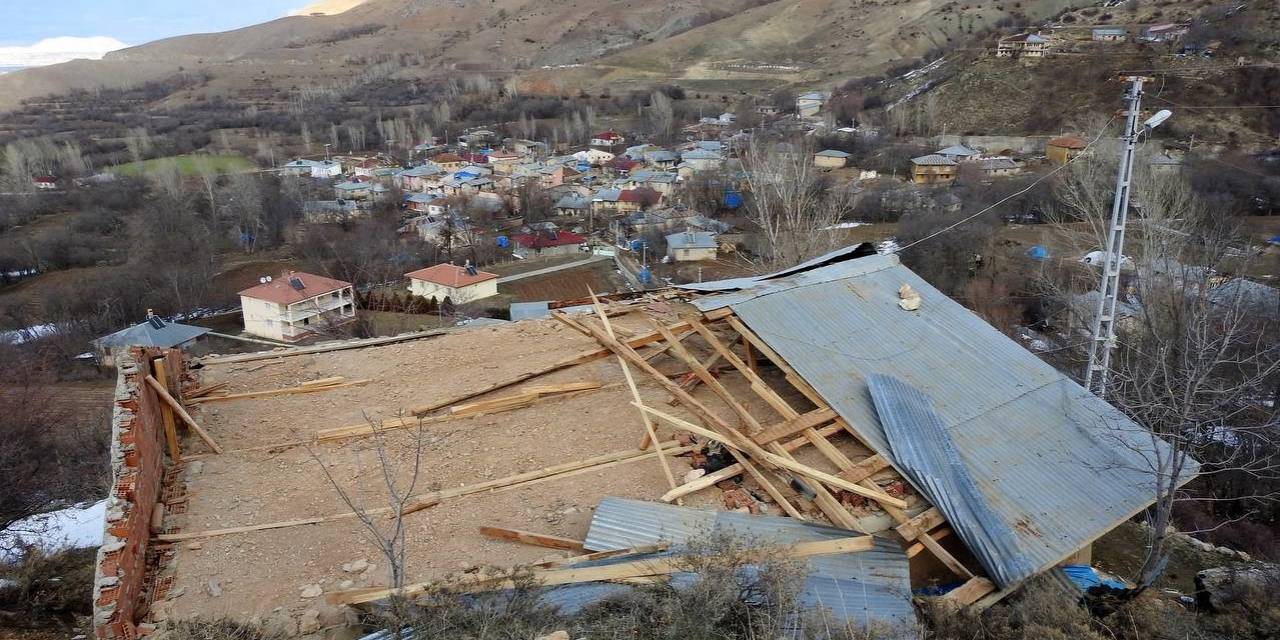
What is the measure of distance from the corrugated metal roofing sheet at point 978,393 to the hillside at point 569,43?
249ft

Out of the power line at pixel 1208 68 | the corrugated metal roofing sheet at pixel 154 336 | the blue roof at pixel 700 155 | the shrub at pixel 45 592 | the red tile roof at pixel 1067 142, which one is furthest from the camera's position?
the blue roof at pixel 700 155

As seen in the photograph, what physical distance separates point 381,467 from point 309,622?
5.78ft

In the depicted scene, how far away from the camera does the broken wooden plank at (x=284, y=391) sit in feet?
22.7

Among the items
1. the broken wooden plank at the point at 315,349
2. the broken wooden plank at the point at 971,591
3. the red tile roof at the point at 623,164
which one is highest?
the broken wooden plank at the point at 315,349

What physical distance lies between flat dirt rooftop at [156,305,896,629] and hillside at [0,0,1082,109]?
76983 millimetres

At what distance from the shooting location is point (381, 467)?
19.6 ft

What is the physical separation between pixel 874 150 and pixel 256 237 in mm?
36981

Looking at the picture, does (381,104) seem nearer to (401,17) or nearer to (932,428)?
(401,17)

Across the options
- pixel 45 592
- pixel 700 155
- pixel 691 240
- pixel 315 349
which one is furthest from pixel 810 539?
pixel 700 155

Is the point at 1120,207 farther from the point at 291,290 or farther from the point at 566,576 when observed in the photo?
the point at 291,290

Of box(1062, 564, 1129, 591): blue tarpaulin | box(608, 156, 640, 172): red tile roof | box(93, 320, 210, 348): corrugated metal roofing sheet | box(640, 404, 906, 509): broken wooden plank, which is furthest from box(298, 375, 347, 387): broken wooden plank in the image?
box(608, 156, 640, 172): red tile roof

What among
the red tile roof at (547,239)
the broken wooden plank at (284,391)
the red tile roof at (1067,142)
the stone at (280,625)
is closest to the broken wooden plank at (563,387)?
the broken wooden plank at (284,391)

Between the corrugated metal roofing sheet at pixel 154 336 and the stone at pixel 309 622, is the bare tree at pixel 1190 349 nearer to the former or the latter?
the stone at pixel 309 622

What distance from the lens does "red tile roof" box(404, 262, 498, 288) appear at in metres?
26.6
